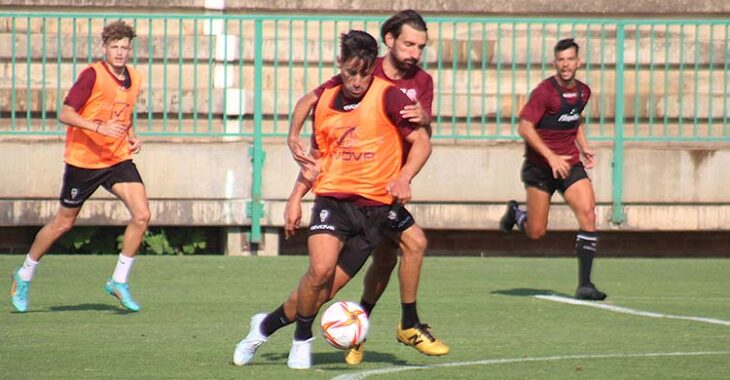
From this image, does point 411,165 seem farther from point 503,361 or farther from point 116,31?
point 116,31

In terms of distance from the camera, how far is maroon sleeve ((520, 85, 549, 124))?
12.9 metres

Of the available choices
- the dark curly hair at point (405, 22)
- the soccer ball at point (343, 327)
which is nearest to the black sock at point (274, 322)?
the soccer ball at point (343, 327)

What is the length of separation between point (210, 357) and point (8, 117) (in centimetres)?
847

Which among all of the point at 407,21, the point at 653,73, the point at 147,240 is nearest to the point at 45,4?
the point at 147,240

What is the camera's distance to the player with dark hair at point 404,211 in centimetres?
905

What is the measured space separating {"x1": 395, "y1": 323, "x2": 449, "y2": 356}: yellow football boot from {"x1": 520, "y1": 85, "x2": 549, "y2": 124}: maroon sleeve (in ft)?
12.6

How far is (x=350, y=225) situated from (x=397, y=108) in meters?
0.66

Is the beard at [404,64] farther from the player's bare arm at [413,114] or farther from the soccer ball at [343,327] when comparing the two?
the soccer ball at [343,327]

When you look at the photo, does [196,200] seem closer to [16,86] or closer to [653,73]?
[16,86]

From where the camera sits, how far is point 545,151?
12594mm

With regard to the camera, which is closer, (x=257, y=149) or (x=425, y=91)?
(x=425, y=91)

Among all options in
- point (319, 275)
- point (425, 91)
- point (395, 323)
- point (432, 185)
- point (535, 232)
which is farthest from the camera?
point (432, 185)

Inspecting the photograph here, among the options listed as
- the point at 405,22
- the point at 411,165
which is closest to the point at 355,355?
the point at 411,165

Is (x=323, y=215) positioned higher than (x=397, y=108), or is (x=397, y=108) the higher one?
(x=397, y=108)
